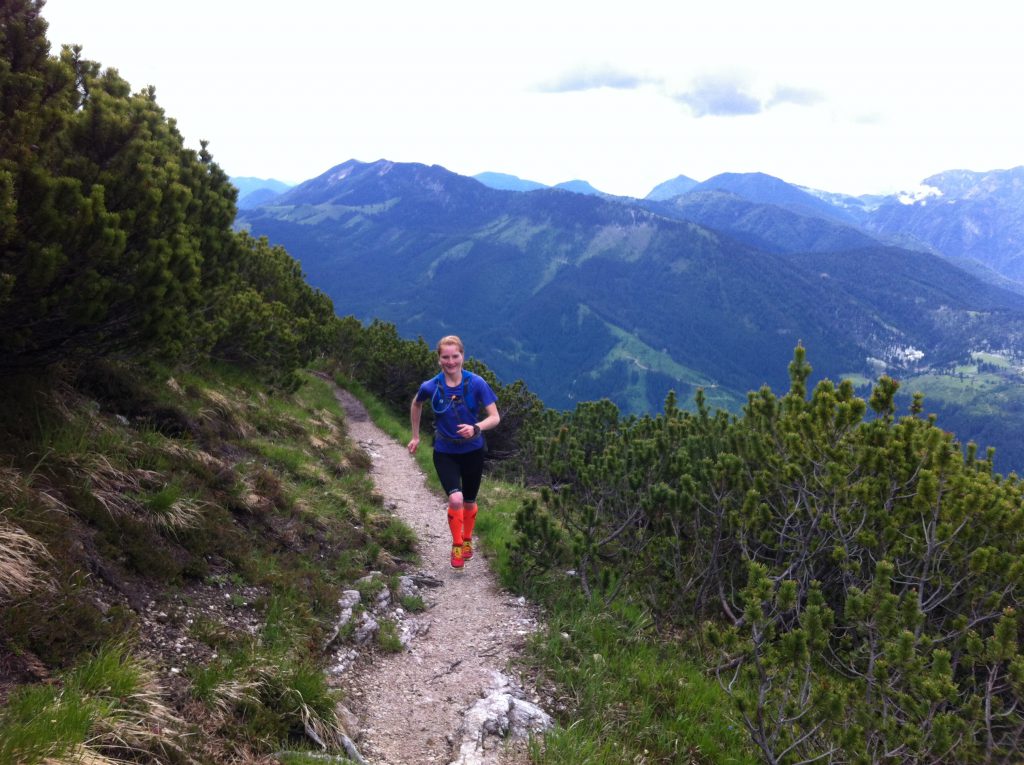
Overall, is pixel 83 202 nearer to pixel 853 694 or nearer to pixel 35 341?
pixel 35 341

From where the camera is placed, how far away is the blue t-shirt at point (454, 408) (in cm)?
752

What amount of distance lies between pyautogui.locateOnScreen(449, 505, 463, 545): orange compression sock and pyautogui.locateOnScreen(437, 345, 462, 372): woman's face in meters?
2.04

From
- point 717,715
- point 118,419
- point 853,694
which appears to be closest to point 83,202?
point 118,419

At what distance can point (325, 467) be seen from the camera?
445 inches

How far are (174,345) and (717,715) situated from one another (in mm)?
7126

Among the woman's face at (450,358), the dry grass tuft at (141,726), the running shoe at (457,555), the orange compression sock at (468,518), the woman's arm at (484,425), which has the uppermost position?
the woman's face at (450,358)

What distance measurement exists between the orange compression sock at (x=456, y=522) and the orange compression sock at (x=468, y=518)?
9cm

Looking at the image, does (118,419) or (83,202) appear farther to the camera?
(118,419)

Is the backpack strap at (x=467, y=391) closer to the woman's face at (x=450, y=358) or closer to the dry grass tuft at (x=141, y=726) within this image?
the woman's face at (x=450, y=358)

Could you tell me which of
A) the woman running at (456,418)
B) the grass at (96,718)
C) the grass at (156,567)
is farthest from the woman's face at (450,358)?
the grass at (96,718)

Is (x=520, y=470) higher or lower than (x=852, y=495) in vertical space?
lower

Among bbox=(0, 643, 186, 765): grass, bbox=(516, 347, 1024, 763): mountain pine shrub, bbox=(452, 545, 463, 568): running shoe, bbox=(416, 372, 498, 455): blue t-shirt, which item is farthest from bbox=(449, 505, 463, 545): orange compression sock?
bbox=(0, 643, 186, 765): grass

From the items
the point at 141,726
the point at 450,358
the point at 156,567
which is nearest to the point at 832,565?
the point at 450,358

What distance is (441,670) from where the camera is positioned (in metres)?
5.72
